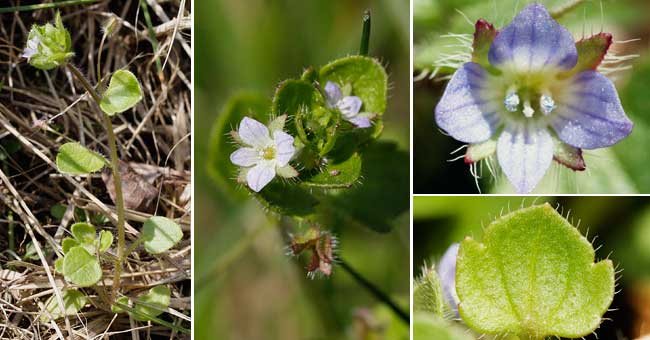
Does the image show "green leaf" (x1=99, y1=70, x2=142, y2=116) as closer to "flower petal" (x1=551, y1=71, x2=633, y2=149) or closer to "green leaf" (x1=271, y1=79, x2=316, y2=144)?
"green leaf" (x1=271, y1=79, x2=316, y2=144)

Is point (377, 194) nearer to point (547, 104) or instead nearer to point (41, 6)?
point (547, 104)

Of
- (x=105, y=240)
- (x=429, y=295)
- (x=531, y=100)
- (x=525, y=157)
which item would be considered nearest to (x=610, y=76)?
(x=531, y=100)

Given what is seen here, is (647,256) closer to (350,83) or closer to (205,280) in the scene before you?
Result: (350,83)

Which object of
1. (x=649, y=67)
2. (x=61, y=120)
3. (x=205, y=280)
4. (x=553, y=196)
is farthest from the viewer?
(x=205, y=280)

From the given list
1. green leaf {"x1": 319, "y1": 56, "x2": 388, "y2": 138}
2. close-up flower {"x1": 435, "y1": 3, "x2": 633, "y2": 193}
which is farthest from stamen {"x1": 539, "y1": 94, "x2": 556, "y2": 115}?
green leaf {"x1": 319, "y1": 56, "x2": 388, "y2": 138}

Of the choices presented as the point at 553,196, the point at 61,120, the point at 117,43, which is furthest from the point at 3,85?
the point at 553,196

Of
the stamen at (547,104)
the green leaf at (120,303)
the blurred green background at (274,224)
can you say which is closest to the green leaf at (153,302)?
the green leaf at (120,303)

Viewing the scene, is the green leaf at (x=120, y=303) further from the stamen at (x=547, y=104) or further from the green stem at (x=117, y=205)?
the stamen at (x=547, y=104)
